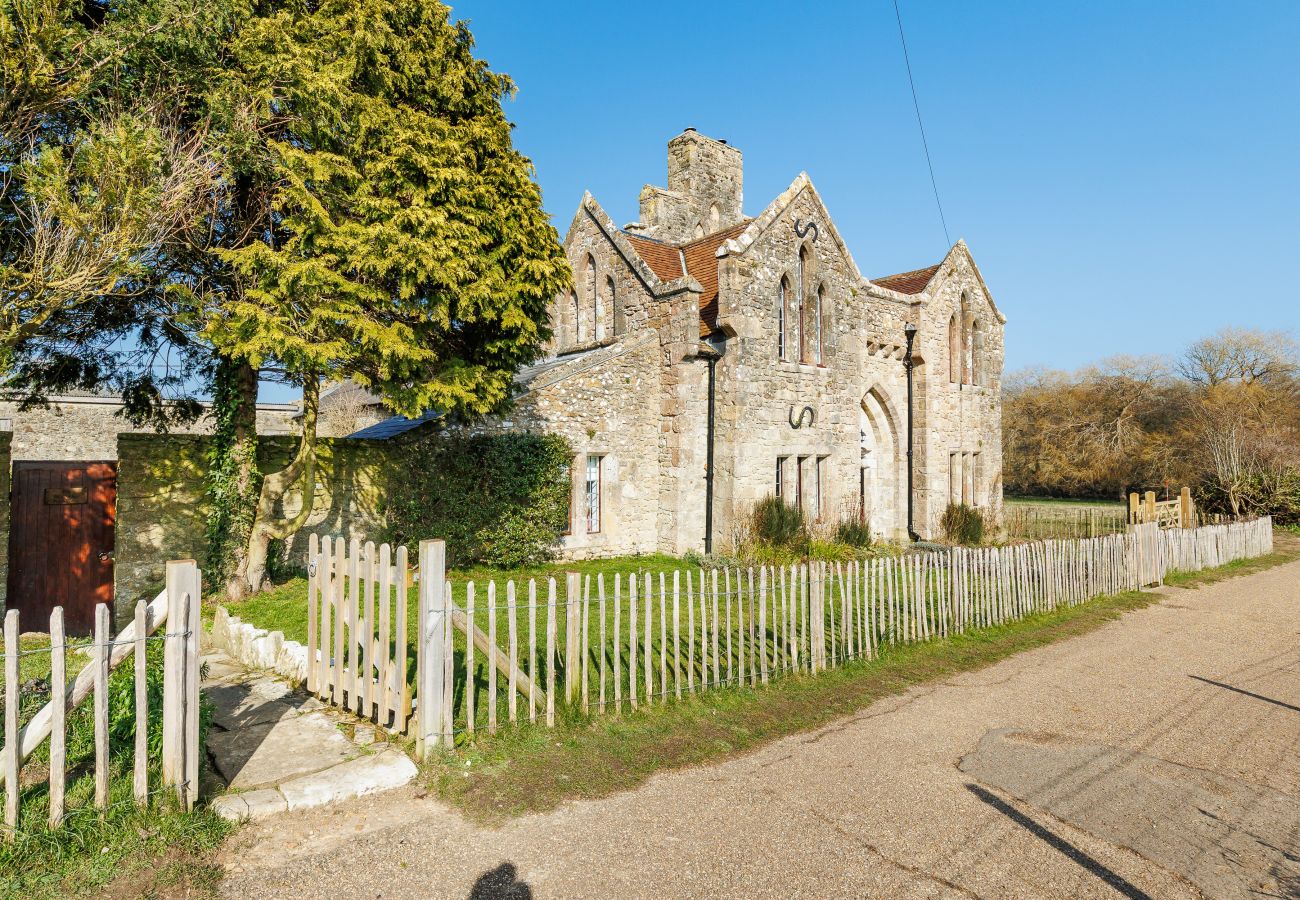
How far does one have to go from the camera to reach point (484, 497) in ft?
44.5

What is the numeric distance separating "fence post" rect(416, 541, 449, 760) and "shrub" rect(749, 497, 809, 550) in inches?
417

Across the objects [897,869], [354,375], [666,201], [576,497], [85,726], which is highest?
[666,201]

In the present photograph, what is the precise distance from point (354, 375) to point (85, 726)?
5.73 metres

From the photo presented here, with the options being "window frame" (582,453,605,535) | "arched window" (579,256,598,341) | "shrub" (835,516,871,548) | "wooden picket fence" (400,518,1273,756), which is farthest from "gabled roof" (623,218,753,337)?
"wooden picket fence" (400,518,1273,756)

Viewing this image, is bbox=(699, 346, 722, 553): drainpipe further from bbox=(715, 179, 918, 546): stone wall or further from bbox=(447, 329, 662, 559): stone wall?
bbox=(447, 329, 662, 559): stone wall

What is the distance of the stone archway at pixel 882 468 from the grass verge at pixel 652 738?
1196 centimetres

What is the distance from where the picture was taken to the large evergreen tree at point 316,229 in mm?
8633

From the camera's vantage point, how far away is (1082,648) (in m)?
9.97

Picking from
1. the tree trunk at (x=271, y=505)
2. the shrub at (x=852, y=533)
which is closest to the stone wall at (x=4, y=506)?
the tree trunk at (x=271, y=505)

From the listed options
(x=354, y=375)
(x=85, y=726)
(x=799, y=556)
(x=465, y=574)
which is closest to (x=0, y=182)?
(x=354, y=375)

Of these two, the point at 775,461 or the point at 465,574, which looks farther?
the point at 775,461

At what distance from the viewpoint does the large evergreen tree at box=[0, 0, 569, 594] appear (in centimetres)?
863

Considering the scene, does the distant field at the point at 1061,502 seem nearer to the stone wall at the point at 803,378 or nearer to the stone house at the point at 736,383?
the stone house at the point at 736,383

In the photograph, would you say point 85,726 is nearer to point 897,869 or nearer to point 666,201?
point 897,869
